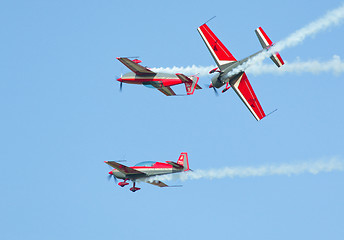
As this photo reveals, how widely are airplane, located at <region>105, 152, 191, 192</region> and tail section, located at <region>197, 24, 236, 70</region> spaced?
305 inches

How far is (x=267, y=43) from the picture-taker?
64312 millimetres

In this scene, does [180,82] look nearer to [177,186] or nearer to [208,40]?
[208,40]

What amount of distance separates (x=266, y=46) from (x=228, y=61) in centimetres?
381

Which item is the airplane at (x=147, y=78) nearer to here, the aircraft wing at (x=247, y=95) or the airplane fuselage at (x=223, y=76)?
the airplane fuselage at (x=223, y=76)

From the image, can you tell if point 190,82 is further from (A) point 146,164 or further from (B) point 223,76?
(A) point 146,164

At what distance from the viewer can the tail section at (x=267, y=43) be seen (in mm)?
64250

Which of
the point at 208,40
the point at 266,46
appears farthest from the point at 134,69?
the point at 266,46

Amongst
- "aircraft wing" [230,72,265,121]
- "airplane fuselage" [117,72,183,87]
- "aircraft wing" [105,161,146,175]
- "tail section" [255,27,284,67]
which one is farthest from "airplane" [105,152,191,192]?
"tail section" [255,27,284,67]

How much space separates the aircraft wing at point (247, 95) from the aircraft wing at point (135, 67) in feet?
22.4

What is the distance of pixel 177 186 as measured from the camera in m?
67.4

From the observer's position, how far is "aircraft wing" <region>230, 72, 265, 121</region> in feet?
220

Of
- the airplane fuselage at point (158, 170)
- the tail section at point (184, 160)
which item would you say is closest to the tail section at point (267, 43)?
the tail section at point (184, 160)

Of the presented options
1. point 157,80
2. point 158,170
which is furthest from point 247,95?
point 158,170

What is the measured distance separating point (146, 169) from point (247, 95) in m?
9.61
